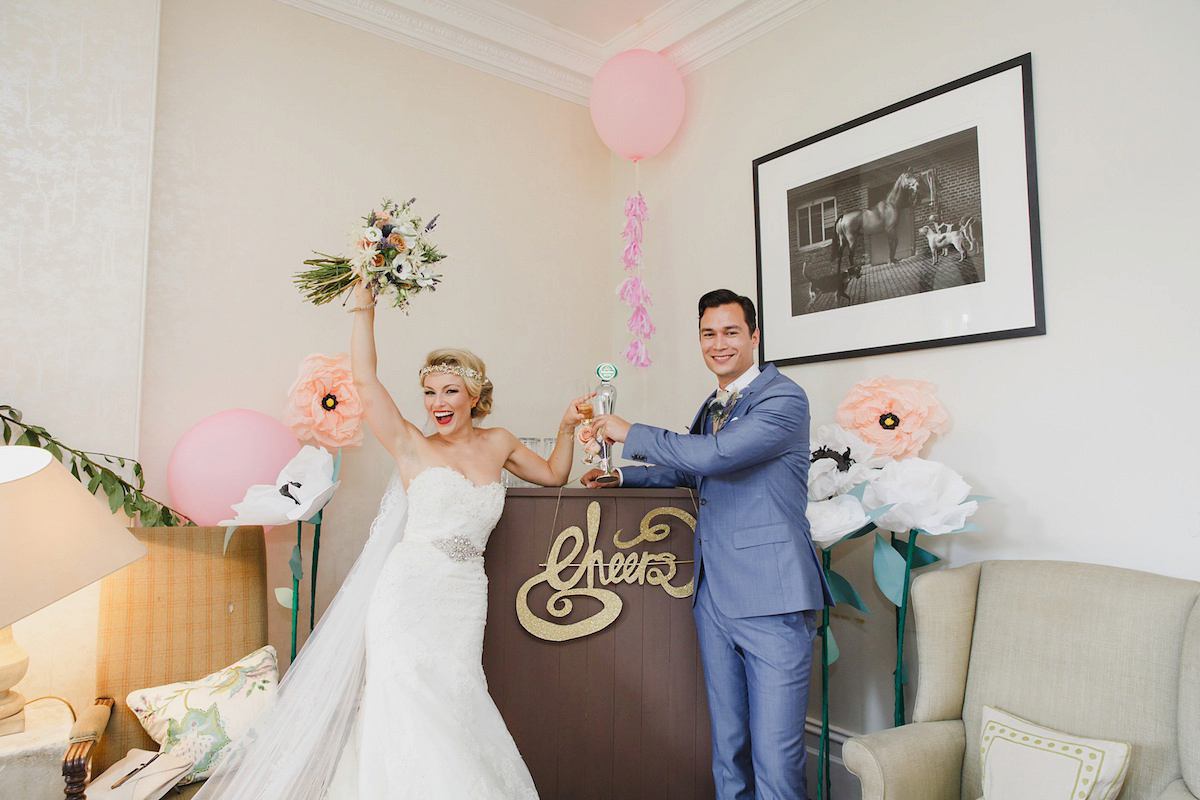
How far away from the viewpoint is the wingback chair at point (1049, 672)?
226 cm

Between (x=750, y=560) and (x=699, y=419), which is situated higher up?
(x=699, y=419)

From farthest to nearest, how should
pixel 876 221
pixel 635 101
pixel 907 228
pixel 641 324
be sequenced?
pixel 641 324
pixel 635 101
pixel 876 221
pixel 907 228

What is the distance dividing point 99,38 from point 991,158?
11.4ft

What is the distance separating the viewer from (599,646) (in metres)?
2.96

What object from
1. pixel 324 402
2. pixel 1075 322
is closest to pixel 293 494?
pixel 324 402

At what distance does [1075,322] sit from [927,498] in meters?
0.85

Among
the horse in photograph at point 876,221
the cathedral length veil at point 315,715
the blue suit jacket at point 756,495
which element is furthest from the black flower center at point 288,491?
the horse in photograph at point 876,221

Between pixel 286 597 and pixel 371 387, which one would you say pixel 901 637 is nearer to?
pixel 371 387

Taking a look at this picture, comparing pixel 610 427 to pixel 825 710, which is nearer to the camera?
pixel 610 427

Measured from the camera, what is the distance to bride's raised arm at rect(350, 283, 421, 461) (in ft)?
8.77

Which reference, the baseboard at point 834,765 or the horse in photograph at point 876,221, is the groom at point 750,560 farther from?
the horse in photograph at point 876,221

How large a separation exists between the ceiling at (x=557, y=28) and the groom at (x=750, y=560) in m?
2.01

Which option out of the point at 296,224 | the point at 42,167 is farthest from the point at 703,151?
the point at 42,167

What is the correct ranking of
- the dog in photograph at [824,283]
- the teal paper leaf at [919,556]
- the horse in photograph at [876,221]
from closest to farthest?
1. the teal paper leaf at [919,556]
2. the horse in photograph at [876,221]
3. the dog in photograph at [824,283]
